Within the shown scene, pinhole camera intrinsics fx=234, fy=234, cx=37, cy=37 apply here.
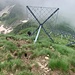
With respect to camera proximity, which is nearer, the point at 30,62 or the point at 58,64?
the point at 58,64

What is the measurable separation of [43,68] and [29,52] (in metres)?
2.37

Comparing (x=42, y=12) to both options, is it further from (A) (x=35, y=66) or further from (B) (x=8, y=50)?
(A) (x=35, y=66)

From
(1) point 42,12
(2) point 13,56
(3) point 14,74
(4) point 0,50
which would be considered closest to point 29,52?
(2) point 13,56

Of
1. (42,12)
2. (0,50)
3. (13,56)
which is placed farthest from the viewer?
(42,12)

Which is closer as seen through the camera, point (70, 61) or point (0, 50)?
point (70, 61)

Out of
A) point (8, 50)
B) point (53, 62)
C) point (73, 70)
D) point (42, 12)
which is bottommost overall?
point (73, 70)

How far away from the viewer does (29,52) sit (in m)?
13.9

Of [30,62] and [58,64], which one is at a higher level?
[30,62]

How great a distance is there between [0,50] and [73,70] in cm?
482

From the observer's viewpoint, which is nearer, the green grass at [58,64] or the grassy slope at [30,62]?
the grassy slope at [30,62]

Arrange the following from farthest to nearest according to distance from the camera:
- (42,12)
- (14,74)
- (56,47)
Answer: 1. (42,12)
2. (56,47)
3. (14,74)

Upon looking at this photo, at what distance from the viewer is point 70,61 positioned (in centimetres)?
1281

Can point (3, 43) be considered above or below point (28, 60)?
above

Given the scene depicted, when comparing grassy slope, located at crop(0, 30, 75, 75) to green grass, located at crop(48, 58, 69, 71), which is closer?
grassy slope, located at crop(0, 30, 75, 75)
